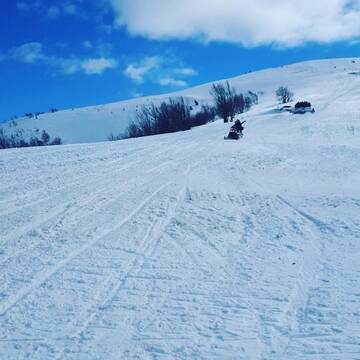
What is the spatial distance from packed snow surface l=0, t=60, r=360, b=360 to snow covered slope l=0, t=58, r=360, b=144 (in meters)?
106

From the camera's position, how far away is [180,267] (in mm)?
5949

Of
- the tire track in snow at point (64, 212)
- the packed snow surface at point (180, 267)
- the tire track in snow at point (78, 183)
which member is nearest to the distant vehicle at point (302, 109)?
the tire track in snow at point (78, 183)

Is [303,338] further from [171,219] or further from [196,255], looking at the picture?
[171,219]

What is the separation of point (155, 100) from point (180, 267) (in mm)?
153816

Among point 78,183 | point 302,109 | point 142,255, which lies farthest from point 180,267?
point 302,109

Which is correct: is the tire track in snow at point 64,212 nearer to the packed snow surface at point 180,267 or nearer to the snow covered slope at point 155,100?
the packed snow surface at point 180,267

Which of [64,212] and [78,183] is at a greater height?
[78,183]

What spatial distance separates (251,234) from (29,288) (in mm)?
3891

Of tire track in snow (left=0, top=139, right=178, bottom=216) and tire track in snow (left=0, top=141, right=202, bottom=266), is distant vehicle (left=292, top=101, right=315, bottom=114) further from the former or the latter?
tire track in snow (left=0, top=141, right=202, bottom=266)

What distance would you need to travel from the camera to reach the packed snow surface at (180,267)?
422 centimetres

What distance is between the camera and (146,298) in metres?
5.07

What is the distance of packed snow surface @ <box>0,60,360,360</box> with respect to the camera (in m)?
4.22

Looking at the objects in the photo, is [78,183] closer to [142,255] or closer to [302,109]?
[142,255]

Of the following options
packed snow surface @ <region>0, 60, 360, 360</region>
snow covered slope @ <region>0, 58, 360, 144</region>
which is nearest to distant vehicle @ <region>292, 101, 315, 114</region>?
packed snow surface @ <region>0, 60, 360, 360</region>
